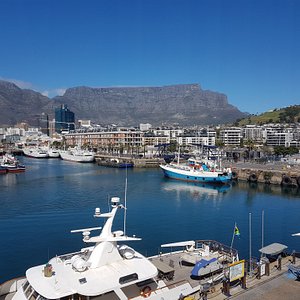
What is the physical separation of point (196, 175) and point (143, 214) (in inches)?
1057

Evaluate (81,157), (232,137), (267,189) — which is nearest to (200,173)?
(267,189)

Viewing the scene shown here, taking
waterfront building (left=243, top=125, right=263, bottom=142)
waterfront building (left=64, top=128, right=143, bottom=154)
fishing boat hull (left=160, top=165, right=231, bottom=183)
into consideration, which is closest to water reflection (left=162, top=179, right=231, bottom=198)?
fishing boat hull (left=160, top=165, right=231, bottom=183)

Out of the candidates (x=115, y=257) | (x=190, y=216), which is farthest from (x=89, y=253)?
(x=190, y=216)

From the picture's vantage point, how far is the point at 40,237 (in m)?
25.5

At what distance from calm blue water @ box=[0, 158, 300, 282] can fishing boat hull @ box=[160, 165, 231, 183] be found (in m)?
2.87

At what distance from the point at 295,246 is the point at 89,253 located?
59.3 feet

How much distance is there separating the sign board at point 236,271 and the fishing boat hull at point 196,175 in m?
45.7

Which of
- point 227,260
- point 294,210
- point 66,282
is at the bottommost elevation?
point 294,210

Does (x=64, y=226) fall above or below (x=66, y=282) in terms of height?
below

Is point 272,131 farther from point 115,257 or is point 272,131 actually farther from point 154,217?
Result: point 115,257

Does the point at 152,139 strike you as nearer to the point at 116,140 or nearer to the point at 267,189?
the point at 116,140

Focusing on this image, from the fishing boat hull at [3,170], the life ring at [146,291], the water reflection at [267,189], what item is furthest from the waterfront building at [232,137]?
the life ring at [146,291]

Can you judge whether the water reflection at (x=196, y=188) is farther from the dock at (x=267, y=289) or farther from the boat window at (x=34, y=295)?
the boat window at (x=34, y=295)

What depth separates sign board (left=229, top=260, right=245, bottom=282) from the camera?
11.5m
